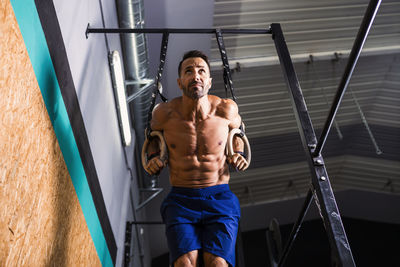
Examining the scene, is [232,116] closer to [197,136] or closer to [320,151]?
[197,136]

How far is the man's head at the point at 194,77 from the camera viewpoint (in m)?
2.92

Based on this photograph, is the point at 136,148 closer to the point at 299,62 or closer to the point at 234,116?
the point at 299,62

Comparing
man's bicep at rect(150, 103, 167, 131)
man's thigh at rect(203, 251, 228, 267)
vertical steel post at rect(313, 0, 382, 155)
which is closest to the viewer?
vertical steel post at rect(313, 0, 382, 155)

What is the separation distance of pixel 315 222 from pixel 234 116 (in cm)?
805

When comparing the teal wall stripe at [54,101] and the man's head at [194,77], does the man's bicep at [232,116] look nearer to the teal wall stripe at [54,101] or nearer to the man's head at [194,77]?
the man's head at [194,77]

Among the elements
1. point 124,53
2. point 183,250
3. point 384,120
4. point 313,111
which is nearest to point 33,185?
point 183,250

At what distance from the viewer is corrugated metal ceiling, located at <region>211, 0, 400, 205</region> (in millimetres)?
5980

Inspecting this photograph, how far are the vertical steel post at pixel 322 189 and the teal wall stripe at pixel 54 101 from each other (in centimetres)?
150

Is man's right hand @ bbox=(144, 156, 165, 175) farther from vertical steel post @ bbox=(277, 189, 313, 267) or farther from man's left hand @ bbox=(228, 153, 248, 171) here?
vertical steel post @ bbox=(277, 189, 313, 267)

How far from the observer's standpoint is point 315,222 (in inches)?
412

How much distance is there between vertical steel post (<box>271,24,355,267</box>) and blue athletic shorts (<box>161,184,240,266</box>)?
22.1 inches

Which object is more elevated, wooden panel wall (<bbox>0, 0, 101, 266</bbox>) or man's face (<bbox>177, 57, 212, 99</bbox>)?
man's face (<bbox>177, 57, 212, 99</bbox>)

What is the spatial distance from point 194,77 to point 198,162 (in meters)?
0.54

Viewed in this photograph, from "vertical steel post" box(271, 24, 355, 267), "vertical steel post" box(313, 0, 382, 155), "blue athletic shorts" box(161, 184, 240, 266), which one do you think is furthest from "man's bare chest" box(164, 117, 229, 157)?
"vertical steel post" box(313, 0, 382, 155)
